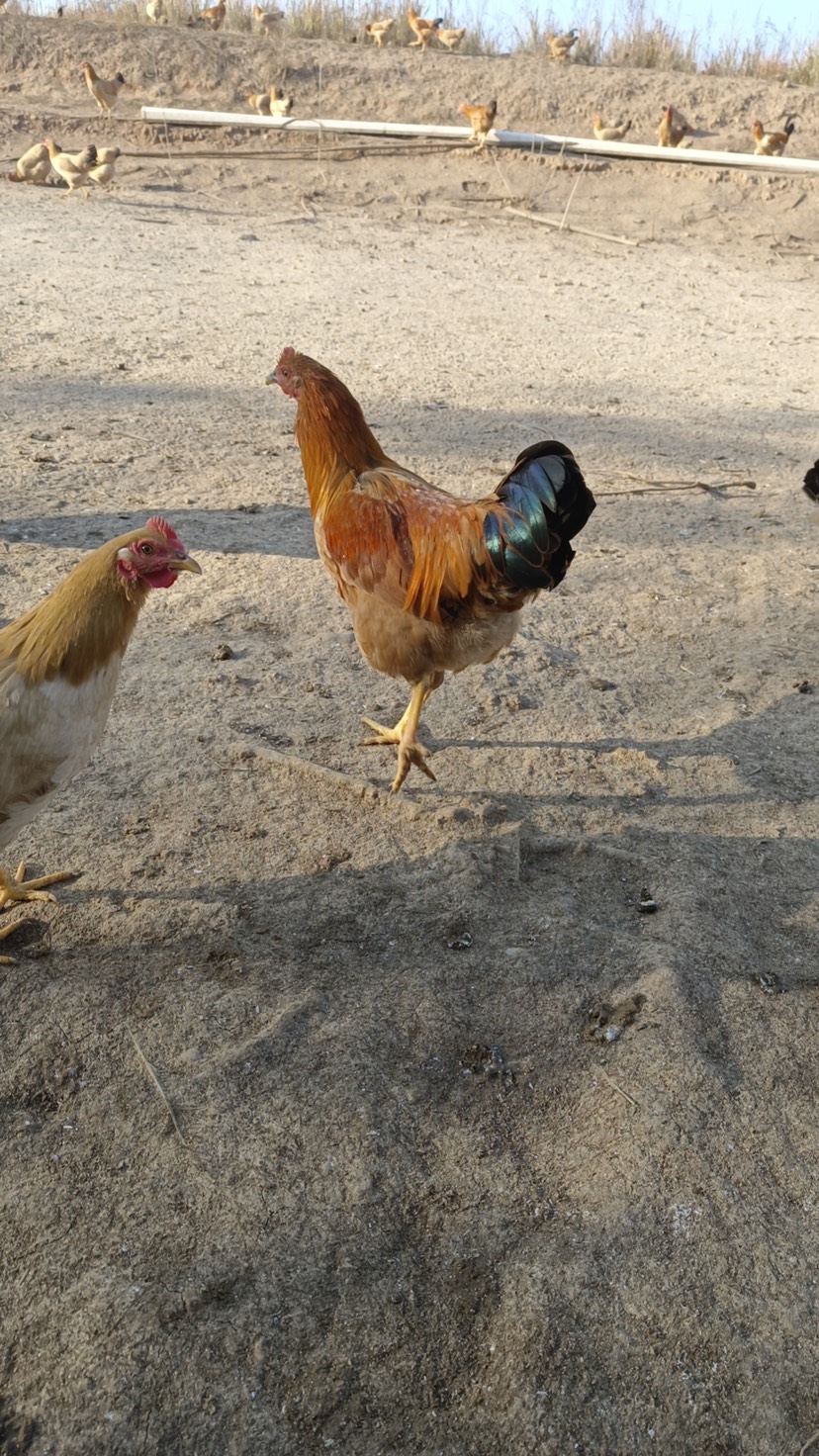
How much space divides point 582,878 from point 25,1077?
76.7 inches

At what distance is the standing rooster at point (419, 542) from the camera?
11.1ft

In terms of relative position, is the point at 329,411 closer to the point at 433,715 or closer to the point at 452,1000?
the point at 433,715

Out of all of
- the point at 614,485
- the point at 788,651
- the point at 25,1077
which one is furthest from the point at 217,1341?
the point at 614,485

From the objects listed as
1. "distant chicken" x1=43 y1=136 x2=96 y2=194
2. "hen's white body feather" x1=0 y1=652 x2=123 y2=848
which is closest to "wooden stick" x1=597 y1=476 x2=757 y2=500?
"hen's white body feather" x1=0 y1=652 x2=123 y2=848

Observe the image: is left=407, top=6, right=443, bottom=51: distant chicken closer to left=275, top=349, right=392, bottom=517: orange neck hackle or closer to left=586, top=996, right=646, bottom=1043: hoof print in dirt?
left=275, top=349, right=392, bottom=517: orange neck hackle

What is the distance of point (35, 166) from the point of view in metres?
12.6

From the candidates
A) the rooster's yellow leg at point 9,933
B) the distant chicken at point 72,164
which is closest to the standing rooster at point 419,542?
the rooster's yellow leg at point 9,933

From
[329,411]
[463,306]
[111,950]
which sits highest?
[329,411]

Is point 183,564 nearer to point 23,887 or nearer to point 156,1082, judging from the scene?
point 23,887

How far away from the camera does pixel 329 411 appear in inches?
160

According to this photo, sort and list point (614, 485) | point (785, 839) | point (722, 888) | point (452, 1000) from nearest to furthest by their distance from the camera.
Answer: point (452, 1000), point (722, 888), point (785, 839), point (614, 485)

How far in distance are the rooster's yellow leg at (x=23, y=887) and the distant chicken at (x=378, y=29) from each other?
60.7 feet

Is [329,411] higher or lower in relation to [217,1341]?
higher

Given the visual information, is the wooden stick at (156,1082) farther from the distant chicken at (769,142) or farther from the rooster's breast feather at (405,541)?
the distant chicken at (769,142)
